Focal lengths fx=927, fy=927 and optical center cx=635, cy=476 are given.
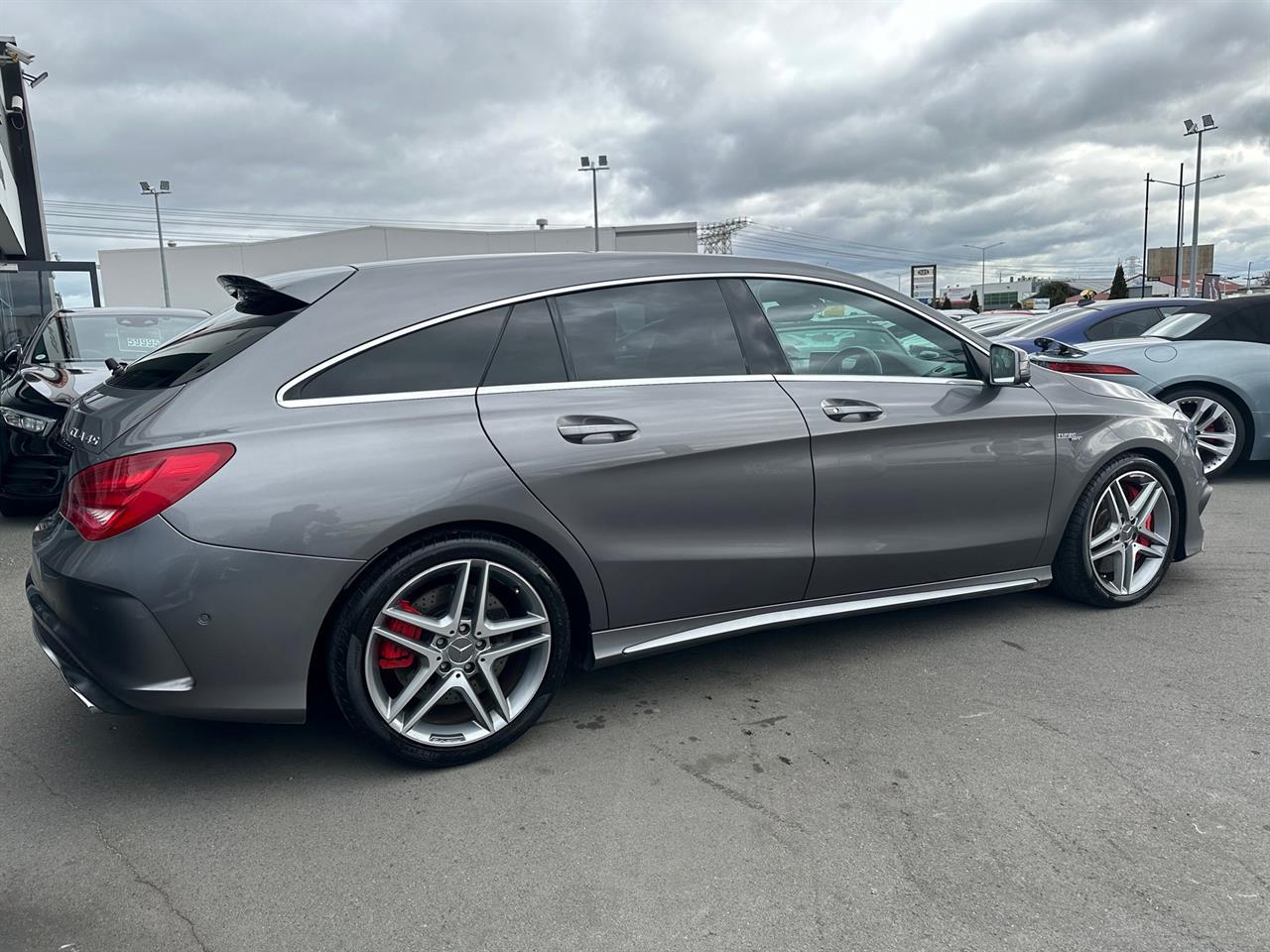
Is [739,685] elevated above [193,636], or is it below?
below

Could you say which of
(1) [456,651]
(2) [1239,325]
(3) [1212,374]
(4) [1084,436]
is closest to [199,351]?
(1) [456,651]

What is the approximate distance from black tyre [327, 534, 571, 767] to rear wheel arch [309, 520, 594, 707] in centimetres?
2

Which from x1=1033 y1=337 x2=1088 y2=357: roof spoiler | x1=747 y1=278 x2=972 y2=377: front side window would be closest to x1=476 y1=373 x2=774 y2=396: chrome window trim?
x1=747 y1=278 x2=972 y2=377: front side window

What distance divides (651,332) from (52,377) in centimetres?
518

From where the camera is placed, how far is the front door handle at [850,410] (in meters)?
3.45

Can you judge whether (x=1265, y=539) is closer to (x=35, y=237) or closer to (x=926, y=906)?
(x=926, y=906)

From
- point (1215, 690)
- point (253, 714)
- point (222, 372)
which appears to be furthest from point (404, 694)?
point (1215, 690)

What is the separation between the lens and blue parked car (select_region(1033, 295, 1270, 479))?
7.15m

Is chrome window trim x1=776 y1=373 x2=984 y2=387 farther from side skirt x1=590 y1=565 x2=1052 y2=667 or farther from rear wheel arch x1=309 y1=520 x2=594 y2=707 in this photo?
rear wheel arch x1=309 y1=520 x2=594 y2=707

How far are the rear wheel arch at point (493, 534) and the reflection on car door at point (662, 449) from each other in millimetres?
105

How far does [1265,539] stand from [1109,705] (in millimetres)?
3086

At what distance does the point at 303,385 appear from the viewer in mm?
2721

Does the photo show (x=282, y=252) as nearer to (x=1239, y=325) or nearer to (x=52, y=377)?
(x=52, y=377)

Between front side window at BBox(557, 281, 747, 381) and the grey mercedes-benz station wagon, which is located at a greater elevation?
front side window at BBox(557, 281, 747, 381)
